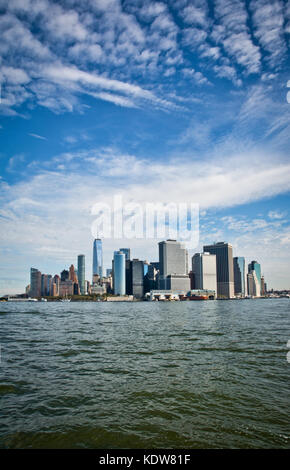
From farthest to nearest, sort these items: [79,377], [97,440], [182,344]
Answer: [182,344], [79,377], [97,440]

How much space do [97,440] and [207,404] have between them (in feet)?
18.7

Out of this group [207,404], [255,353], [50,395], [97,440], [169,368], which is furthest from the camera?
[255,353]

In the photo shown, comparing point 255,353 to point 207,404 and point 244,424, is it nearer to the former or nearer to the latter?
point 207,404

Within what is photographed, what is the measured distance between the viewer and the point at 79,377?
60.9ft

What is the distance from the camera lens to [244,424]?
477 inches

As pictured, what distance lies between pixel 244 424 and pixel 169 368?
8.85 meters

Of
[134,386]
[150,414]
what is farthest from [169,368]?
[150,414]
